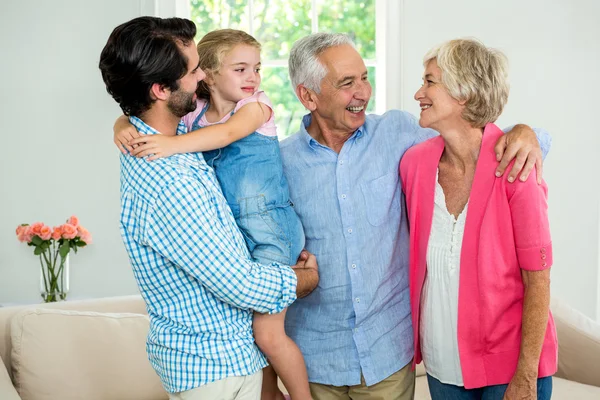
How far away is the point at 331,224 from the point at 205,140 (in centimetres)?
54

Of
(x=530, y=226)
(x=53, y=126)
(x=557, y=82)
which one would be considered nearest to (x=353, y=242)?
(x=530, y=226)

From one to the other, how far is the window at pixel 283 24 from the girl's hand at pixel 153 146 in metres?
2.84

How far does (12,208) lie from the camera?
4.26 m

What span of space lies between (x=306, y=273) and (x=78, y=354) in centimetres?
121

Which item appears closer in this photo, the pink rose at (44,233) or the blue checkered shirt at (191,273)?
the blue checkered shirt at (191,273)

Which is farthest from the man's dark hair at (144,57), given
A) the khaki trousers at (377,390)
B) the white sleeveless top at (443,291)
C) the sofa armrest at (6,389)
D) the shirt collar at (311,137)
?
the sofa armrest at (6,389)

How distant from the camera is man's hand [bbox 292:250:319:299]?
2.07 meters

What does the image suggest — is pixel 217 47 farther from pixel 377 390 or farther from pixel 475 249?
pixel 377 390

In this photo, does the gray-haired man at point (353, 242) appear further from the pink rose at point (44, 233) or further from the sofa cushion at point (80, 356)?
the pink rose at point (44, 233)

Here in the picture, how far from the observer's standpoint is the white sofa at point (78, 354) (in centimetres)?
279

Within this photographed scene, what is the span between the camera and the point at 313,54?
239 centimetres

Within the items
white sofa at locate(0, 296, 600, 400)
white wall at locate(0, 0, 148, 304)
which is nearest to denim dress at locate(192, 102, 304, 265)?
white sofa at locate(0, 296, 600, 400)

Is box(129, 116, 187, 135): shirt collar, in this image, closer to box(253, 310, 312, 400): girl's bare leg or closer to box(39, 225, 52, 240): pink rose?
box(253, 310, 312, 400): girl's bare leg

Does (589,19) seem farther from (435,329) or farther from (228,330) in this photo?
(228,330)
